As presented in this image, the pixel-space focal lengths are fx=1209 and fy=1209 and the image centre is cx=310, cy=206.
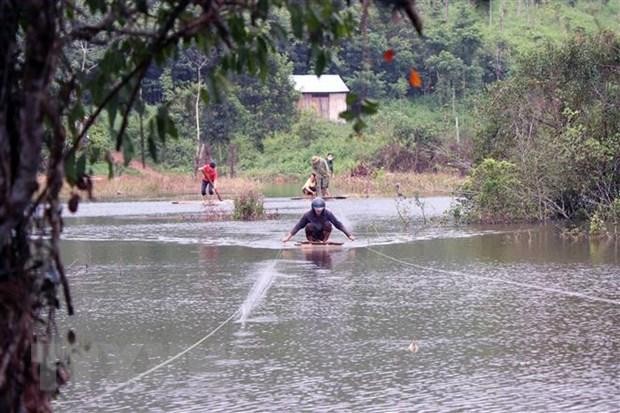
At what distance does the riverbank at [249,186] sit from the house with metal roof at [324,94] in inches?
851

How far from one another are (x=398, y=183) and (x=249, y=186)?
6853 millimetres

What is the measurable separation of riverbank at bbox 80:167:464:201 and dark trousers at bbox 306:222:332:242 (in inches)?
691

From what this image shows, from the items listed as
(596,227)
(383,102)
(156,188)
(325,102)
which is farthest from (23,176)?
(325,102)

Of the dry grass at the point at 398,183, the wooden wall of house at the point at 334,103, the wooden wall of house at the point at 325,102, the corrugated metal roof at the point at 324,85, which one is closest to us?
the dry grass at the point at 398,183

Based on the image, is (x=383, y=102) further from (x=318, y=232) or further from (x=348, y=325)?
(x=348, y=325)

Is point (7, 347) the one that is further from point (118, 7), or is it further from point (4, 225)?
point (118, 7)

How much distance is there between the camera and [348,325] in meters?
12.5

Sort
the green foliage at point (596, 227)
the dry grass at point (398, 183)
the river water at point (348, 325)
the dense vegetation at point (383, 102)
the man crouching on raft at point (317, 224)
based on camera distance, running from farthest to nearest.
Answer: the dense vegetation at point (383, 102) < the dry grass at point (398, 183) < the green foliage at point (596, 227) < the man crouching on raft at point (317, 224) < the river water at point (348, 325)

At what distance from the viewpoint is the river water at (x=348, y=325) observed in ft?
31.0

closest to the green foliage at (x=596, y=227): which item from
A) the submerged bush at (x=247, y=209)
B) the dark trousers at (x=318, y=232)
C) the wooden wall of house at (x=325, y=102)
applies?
the dark trousers at (x=318, y=232)

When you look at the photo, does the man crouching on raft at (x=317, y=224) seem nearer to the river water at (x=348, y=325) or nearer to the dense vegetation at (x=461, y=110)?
the river water at (x=348, y=325)

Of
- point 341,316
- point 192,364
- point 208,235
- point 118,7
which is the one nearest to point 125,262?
point 208,235

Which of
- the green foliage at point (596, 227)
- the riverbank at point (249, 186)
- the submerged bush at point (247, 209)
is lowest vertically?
the green foliage at point (596, 227)

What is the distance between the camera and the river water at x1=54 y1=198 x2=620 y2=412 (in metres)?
9.45
